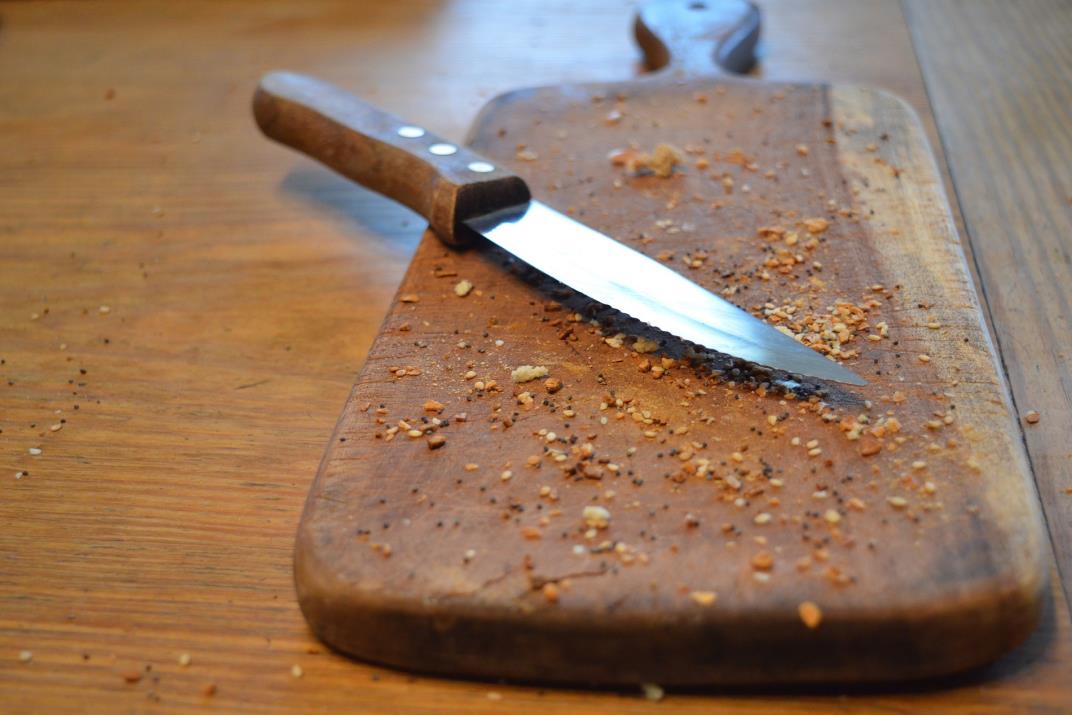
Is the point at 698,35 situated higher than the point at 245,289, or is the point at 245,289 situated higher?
the point at 698,35

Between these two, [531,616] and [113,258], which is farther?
[113,258]

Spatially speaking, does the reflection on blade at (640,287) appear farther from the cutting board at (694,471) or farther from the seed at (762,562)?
the seed at (762,562)

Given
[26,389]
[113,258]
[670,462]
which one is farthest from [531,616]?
[113,258]

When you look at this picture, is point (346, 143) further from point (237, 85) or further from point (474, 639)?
point (474, 639)

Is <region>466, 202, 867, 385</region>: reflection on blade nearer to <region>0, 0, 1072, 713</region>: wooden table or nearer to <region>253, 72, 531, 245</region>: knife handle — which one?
<region>253, 72, 531, 245</region>: knife handle

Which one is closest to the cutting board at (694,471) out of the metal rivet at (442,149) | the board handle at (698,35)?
the metal rivet at (442,149)

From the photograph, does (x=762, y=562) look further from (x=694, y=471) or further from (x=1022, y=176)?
(x=1022, y=176)

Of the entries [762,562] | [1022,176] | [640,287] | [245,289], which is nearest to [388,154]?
[245,289]

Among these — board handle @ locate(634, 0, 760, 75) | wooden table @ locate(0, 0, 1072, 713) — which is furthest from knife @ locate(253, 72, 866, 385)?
board handle @ locate(634, 0, 760, 75)
